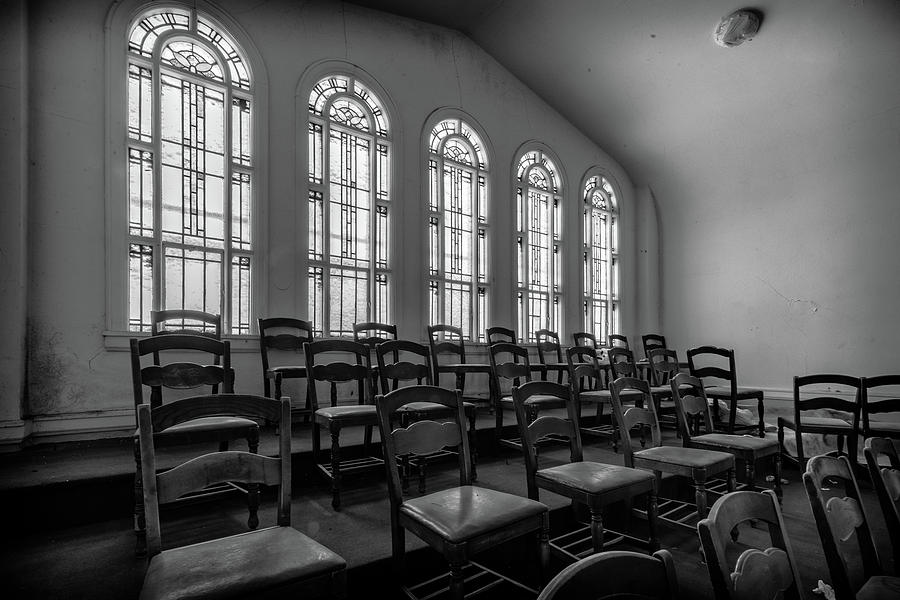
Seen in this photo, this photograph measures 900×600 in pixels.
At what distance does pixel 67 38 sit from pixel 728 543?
15.4 feet

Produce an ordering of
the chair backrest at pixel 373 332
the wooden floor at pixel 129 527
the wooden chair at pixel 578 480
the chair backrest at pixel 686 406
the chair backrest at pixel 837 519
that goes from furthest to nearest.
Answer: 1. the chair backrest at pixel 373 332
2. the chair backrest at pixel 686 406
3. the wooden chair at pixel 578 480
4. the wooden floor at pixel 129 527
5. the chair backrest at pixel 837 519

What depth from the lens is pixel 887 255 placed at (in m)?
5.14

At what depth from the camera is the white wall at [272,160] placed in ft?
11.1

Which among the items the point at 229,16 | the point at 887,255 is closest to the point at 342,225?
the point at 229,16

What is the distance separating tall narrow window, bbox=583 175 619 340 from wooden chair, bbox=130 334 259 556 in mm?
5369

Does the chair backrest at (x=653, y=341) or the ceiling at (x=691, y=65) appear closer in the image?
the ceiling at (x=691, y=65)

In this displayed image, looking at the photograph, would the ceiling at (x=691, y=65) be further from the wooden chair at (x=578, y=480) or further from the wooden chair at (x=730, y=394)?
the wooden chair at (x=578, y=480)

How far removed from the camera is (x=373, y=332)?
16.3ft

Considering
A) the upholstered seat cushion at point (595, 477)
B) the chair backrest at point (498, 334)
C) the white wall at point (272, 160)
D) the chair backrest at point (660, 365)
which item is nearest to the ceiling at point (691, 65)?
the white wall at point (272, 160)

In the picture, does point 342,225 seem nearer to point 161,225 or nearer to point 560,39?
point 161,225

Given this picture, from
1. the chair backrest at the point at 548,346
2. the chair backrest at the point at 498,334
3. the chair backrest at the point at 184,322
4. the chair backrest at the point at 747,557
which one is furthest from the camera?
the chair backrest at the point at 548,346

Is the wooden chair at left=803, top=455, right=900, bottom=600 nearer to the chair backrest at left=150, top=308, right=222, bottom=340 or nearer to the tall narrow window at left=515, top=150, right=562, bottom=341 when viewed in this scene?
the chair backrest at left=150, top=308, right=222, bottom=340

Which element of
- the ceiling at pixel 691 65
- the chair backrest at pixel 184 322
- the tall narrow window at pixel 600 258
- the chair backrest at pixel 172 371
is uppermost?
the ceiling at pixel 691 65

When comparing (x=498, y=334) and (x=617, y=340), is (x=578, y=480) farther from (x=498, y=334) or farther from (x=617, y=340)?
(x=617, y=340)
